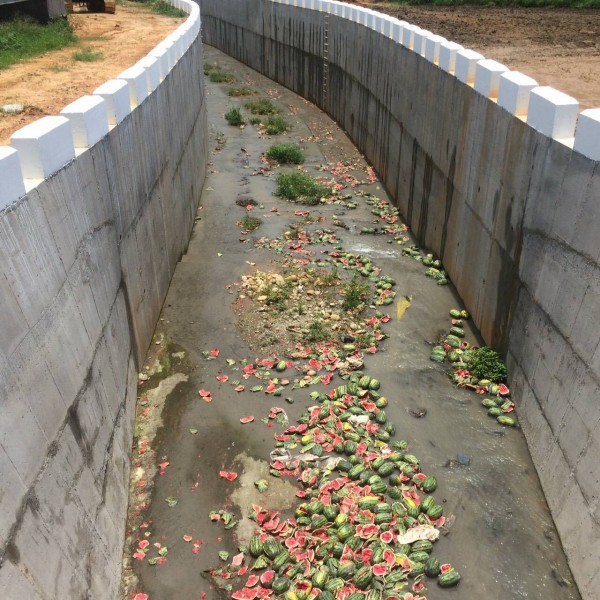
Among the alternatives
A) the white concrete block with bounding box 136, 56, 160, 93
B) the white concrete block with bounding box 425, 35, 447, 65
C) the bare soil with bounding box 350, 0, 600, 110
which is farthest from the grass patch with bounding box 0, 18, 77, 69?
the bare soil with bounding box 350, 0, 600, 110

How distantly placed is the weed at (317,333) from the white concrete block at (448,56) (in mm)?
6636

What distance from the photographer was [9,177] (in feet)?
16.9

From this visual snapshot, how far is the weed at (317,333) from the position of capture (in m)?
11.4

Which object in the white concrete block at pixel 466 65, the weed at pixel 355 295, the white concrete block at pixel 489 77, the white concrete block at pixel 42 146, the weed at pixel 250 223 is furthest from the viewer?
the weed at pixel 250 223

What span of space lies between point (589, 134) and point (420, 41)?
9107 millimetres

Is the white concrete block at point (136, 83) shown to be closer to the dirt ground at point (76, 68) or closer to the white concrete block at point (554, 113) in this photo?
the dirt ground at point (76, 68)

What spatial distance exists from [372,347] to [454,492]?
3509mm

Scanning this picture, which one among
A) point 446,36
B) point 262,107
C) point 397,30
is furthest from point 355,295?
point 446,36

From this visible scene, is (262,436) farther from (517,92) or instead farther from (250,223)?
(250,223)

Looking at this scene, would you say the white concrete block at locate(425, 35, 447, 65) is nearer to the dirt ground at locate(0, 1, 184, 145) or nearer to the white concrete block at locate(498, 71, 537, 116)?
the white concrete block at locate(498, 71, 537, 116)

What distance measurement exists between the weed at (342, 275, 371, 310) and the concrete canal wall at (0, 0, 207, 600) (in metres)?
4.20

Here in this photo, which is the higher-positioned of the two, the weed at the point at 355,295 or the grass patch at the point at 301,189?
the grass patch at the point at 301,189

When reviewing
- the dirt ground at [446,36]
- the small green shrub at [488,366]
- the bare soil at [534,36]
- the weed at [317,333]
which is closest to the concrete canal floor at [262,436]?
the weed at [317,333]

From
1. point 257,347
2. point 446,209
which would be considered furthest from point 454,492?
point 446,209
